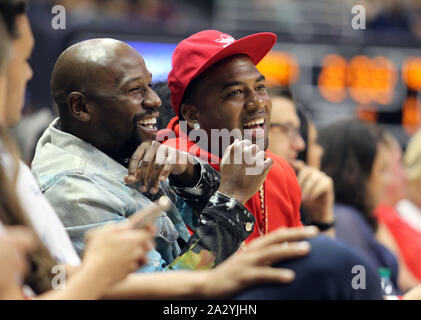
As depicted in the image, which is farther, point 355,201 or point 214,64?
→ point 355,201

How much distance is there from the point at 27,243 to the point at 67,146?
0.98 metres

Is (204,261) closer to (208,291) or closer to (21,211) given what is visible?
(208,291)

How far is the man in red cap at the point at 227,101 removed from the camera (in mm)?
2377

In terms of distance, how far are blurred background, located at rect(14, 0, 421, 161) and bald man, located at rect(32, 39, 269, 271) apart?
471cm

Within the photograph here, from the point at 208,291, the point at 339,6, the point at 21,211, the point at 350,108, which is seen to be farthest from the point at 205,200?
the point at 339,6

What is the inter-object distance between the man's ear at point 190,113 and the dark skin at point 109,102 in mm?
312

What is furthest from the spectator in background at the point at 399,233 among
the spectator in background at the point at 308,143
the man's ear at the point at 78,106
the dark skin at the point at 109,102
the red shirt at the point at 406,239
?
the man's ear at the point at 78,106

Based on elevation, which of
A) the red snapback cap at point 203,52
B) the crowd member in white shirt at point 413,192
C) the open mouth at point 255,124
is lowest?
the crowd member in white shirt at point 413,192

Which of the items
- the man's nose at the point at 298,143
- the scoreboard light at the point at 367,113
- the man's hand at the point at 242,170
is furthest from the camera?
the scoreboard light at the point at 367,113

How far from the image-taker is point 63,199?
6.29ft

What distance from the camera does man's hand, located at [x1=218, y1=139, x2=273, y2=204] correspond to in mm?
2006

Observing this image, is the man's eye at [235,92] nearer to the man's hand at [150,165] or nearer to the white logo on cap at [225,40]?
the white logo on cap at [225,40]

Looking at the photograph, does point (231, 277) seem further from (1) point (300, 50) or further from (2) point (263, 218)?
(1) point (300, 50)

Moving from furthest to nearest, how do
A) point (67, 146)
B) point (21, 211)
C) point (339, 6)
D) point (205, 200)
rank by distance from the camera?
1. point (339, 6)
2. point (205, 200)
3. point (67, 146)
4. point (21, 211)
